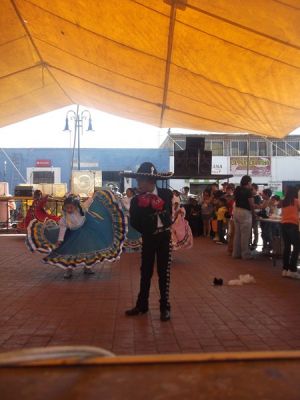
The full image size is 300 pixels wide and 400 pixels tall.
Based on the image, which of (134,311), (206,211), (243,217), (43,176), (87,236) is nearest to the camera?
(134,311)

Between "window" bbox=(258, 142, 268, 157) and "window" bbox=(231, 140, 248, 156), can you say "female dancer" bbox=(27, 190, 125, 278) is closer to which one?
"window" bbox=(231, 140, 248, 156)

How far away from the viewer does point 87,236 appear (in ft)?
26.9

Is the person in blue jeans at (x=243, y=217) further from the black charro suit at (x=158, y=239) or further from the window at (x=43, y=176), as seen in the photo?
the window at (x=43, y=176)

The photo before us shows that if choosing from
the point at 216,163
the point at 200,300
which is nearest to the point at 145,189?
the point at 200,300

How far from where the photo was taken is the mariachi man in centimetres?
568

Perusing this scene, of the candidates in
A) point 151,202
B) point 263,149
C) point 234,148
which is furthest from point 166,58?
point 263,149

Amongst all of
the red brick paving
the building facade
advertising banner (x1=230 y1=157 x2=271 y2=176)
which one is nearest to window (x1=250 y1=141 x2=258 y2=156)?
the building facade

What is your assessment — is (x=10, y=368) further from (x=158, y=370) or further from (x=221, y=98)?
(x=221, y=98)

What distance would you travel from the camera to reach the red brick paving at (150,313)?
15.9 ft

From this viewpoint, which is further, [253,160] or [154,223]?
[253,160]

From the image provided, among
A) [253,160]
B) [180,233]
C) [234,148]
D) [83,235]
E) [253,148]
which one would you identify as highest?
[253,148]

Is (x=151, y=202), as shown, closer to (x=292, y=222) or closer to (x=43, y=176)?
(x=292, y=222)

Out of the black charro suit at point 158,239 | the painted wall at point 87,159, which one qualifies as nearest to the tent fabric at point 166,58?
the black charro suit at point 158,239

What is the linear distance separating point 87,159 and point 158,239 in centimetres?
2849
